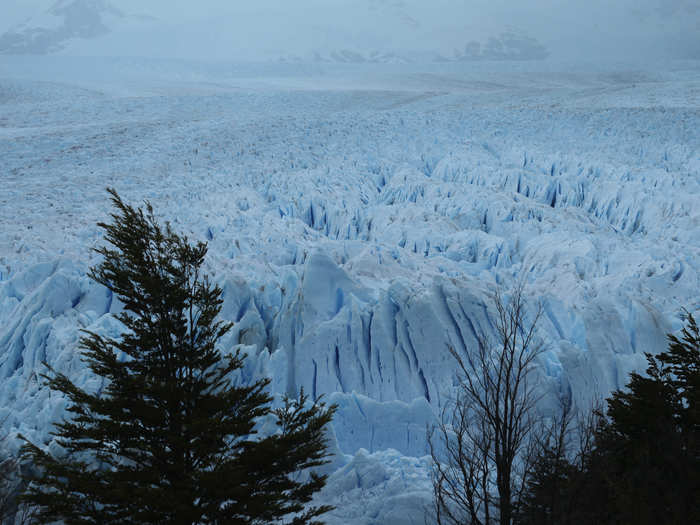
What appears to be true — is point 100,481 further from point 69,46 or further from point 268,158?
point 69,46

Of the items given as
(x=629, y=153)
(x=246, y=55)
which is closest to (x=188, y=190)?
(x=629, y=153)

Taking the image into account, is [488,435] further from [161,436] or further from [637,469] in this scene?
[161,436]

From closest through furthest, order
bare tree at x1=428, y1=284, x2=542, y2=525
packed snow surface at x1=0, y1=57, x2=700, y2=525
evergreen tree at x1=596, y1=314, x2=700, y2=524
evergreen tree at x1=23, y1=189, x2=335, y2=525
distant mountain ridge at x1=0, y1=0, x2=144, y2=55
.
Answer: evergreen tree at x1=23, y1=189, x2=335, y2=525 → bare tree at x1=428, y1=284, x2=542, y2=525 → evergreen tree at x1=596, y1=314, x2=700, y2=524 → packed snow surface at x1=0, y1=57, x2=700, y2=525 → distant mountain ridge at x1=0, y1=0, x2=144, y2=55

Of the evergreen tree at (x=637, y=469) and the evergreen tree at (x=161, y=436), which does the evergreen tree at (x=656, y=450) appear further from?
the evergreen tree at (x=161, y=436)

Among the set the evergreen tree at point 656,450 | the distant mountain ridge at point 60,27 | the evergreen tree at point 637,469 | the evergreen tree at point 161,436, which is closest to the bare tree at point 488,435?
the evergreen tree at point 637,469

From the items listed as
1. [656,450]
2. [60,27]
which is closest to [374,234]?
[656,450]

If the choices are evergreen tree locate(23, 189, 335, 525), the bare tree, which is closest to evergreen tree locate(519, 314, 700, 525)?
the bare tree

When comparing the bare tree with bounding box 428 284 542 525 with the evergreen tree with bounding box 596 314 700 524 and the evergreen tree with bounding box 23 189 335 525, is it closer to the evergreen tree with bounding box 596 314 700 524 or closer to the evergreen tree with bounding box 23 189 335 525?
the evergreen tree with bounding box 596 314 700 524
